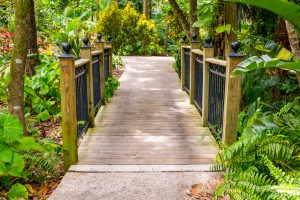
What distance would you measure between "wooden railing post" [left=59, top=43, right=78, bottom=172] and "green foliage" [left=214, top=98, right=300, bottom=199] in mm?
1483

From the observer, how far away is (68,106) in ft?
11.8

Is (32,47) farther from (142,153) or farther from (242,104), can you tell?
(242,104)

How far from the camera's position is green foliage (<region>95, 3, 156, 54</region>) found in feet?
50.1

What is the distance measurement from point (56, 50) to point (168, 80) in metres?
3.08

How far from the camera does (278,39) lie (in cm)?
612

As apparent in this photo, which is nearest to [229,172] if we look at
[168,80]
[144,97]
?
[144,97]

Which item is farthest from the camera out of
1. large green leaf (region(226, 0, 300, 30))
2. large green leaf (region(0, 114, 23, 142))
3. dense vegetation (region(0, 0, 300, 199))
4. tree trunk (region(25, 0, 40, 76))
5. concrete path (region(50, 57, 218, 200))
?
tree trunk (region(25, 0, 40, 76))

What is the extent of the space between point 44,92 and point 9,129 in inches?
126

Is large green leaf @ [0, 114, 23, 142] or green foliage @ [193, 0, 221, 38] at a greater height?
green foliage @ [193, 0, 221, 38]

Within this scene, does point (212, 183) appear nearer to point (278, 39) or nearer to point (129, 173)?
point (129, 173)

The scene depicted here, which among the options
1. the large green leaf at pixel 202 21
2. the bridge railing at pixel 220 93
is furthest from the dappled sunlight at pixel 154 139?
the large green leaf at pixel 202 21

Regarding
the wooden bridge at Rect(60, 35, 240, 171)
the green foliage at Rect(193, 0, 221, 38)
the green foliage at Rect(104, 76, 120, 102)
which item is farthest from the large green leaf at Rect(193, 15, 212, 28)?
the green foliage at Rect(104, 76, 120, 102)

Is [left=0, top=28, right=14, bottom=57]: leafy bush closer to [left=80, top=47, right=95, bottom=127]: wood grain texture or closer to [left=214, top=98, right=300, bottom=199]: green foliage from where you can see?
[left=80, top=47, right=95, bottom=127]: wood grain texture

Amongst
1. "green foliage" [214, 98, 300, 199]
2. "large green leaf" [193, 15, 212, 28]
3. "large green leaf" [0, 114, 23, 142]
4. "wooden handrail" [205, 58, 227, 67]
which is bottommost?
"green foliage" [214, 98, 300, 199]
